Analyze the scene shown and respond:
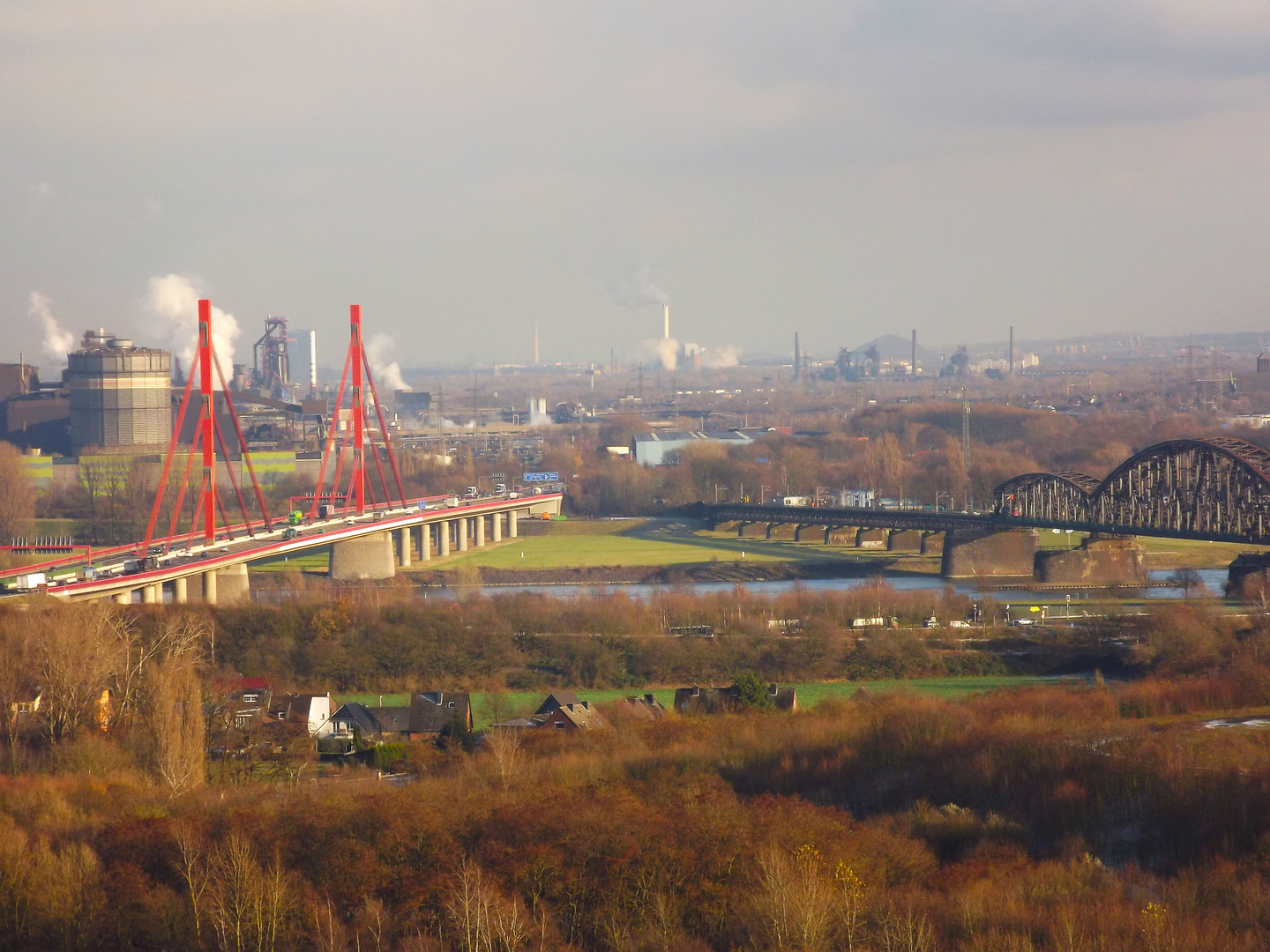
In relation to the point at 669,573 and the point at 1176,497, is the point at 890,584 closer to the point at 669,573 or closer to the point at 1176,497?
the point at 669,573

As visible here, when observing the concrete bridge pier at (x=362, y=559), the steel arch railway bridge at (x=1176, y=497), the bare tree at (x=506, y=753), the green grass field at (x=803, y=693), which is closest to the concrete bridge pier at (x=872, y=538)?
the steel arch railway bridge at (x=1176, y=497)

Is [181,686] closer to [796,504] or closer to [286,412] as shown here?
[796,504]

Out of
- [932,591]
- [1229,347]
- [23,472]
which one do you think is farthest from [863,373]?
[932,591]

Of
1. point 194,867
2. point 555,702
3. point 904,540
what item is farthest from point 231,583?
point 194,867

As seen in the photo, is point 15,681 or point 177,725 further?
point 15,681

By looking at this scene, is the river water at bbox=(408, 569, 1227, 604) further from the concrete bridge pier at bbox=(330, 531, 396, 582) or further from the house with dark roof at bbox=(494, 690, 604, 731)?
the house with dark roof at bbox=(494, 690, 604, 731)

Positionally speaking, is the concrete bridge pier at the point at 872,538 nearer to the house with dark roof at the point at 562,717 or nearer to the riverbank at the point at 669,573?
the riverbank at the point at 669,573
